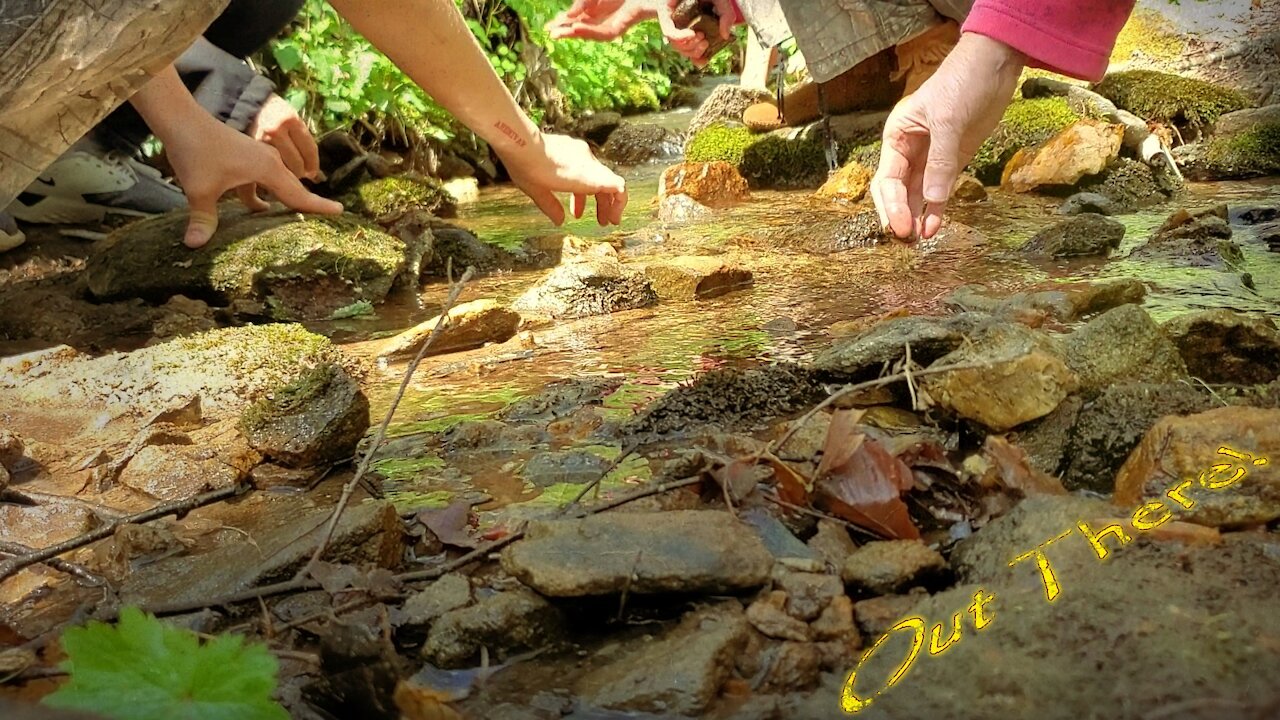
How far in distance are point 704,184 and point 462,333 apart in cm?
330

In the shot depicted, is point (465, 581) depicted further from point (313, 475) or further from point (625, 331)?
point (625, 331)

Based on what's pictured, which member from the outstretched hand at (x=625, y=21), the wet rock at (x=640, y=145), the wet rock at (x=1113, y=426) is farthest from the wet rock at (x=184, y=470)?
the wet rock at (x=640, y=145)

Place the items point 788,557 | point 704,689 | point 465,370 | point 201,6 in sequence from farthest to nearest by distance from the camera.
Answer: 1. point 465,370
2. point 201,6
3. point 788,557
4. point 704,689

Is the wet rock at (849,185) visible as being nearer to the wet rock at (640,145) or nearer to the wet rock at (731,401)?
the wet rock at (640,145)

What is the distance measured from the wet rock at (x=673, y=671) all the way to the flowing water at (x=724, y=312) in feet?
2.15

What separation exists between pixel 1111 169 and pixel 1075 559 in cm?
493

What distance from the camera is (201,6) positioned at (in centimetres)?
164

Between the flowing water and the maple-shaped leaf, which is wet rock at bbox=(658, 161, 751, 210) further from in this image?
the maple-shaped leaf

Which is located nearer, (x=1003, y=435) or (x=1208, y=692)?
(x=1208, y=692)

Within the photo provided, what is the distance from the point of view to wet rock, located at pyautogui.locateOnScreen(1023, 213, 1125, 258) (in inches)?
136

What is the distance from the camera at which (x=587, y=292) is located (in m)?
3.37

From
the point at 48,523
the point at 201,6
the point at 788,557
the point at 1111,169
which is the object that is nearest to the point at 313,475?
the point at 48,523

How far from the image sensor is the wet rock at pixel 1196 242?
310 centimetres

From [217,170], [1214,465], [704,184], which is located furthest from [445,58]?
[704,184]
